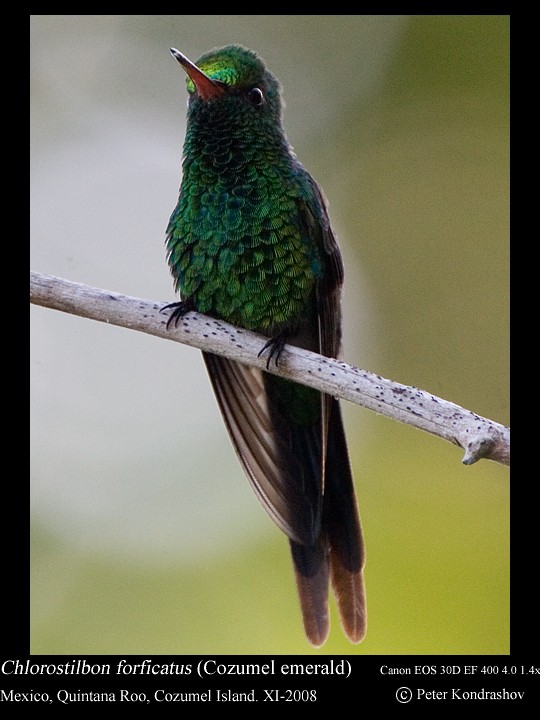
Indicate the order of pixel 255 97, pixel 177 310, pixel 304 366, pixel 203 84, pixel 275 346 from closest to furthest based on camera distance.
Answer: pixel 304 366, pixel 275 346, pixel 177 310, pixel 203 84, pixel 255 97

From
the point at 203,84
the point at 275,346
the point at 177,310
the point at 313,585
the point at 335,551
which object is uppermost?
the point at 203,84

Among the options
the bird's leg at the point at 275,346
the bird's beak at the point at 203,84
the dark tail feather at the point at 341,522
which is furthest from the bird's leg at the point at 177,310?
the bird's beak at the point at 203,84

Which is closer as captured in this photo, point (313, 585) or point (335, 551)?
point (313, 585)

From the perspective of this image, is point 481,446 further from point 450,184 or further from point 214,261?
point 450,184

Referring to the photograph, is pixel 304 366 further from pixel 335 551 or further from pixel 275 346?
pixel 335 551

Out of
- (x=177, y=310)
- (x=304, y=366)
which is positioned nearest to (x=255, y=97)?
(x=177, y=310)

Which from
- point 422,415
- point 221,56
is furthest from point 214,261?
point 422,415

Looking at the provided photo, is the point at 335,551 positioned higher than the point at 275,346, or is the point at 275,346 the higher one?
the point at 275,346
